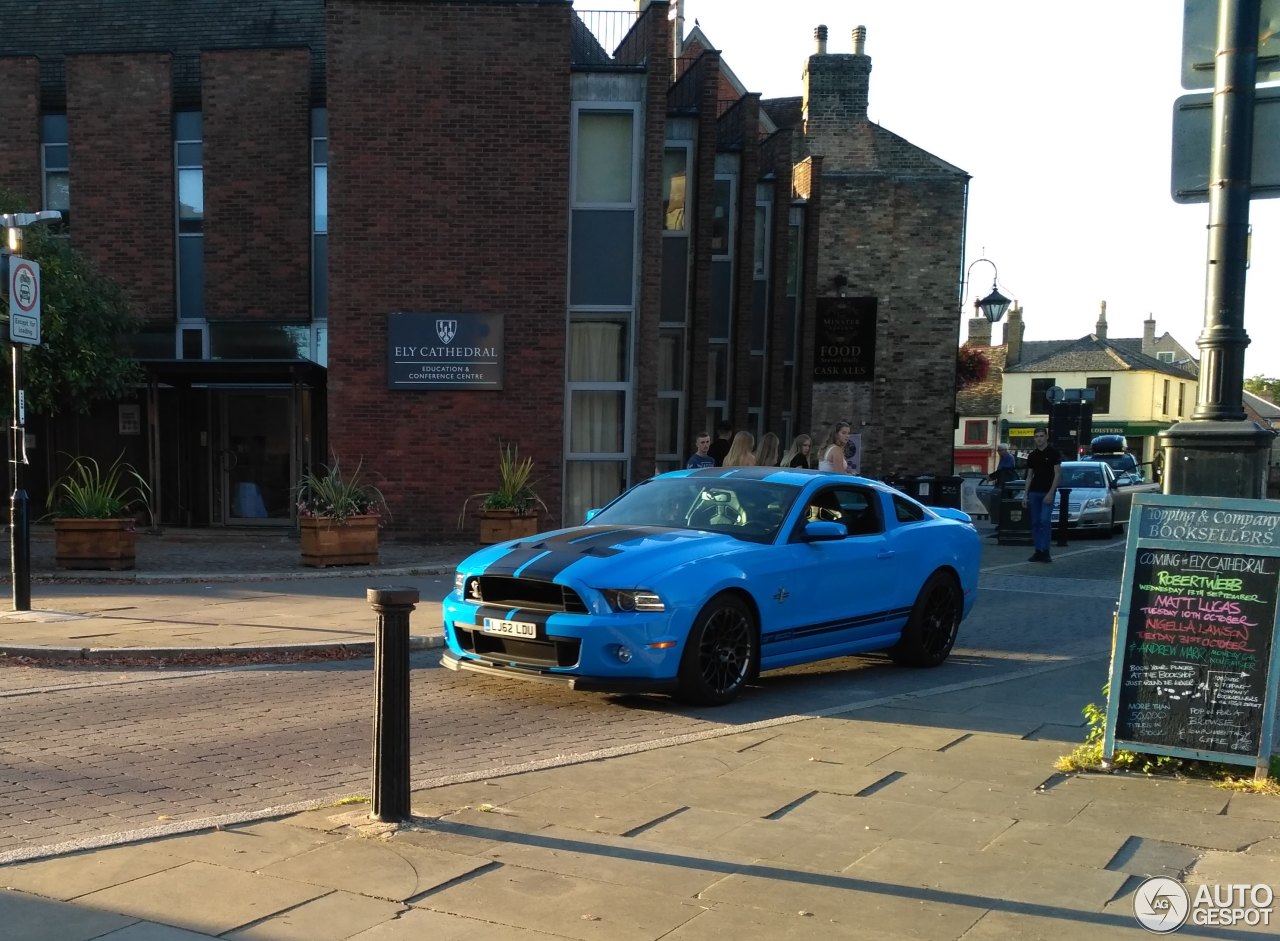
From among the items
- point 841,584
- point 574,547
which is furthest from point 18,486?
point 841,584

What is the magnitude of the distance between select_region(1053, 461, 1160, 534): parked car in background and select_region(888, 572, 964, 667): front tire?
551 inches

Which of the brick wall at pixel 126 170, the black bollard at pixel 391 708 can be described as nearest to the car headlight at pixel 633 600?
the black bollard at pixel 391 708

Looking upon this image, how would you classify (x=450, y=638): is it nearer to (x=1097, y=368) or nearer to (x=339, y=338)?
(x=339, y=338)

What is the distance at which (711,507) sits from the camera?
839 centimetres

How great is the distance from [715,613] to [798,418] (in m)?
20.2

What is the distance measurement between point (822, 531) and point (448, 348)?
33.7 ft

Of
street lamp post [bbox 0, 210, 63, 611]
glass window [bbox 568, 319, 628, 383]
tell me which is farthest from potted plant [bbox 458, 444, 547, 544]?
street lamp post [bbox 0, 210, 63, 611]

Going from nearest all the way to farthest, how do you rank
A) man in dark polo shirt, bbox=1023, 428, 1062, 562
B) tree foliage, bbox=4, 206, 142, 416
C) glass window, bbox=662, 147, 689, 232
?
tree foliage, bbox=4, 206, 142, 416 < man in dark polo shirt, bbox=1023, 428, 1062, 562 < glass window, bbox=662, 147, 689, 232

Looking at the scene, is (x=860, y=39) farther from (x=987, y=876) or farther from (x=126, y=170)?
(x=987, y=876)

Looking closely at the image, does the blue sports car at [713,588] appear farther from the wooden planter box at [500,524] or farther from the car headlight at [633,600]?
the wooden planter box at [500,524]

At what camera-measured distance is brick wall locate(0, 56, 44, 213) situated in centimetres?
1984

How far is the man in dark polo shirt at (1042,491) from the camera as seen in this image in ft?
56.5

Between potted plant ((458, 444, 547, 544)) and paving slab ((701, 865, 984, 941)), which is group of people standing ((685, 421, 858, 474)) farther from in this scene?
paving slab ((701, 865, 984, 941))

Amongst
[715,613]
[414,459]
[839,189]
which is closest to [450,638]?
[715,613]
